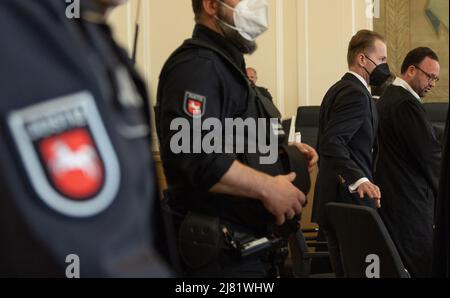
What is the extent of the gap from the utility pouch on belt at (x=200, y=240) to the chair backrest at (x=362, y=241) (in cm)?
41

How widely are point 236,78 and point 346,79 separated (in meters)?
1.67

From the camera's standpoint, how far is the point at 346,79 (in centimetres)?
341

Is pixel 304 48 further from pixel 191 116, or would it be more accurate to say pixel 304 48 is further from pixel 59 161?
pixel 59 161

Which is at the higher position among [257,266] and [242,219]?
[242,219]

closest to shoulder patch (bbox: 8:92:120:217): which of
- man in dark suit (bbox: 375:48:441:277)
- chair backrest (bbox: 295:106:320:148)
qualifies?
man in dark suit (bbox: 375:48:441:277)

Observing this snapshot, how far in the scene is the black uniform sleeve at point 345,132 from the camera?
3117mm

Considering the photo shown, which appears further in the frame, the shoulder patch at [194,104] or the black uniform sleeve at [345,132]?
the black uniform sleeve at [345,132]

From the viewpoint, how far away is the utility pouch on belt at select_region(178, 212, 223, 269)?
5.81 ft

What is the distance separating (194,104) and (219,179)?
20 centimetres

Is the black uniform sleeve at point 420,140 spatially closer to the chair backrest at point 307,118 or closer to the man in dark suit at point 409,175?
the man in dark suit at point 409,175

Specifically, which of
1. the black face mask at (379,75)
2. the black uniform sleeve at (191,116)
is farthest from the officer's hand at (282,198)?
the black face mask at (379,75)

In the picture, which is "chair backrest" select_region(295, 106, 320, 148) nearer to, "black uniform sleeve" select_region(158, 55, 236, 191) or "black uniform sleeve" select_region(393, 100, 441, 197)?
"black uniform sleeve" select_region(393, 100, 441, 197)

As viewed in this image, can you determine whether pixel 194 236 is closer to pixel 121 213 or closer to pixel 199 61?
pixel 199 61
